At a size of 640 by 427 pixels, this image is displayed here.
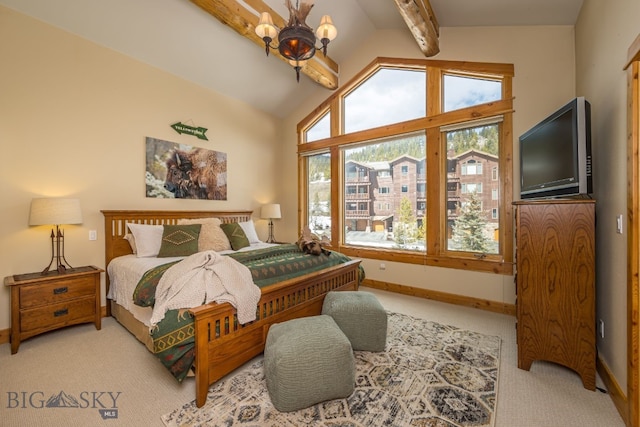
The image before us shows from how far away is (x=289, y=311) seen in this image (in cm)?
241

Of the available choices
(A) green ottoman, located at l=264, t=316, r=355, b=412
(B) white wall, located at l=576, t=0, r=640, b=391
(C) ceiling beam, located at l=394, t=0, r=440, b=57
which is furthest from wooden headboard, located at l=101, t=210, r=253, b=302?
(B) white wall, located at l=576, t=0, r=640, b=391

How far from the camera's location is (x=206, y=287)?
6.22ft

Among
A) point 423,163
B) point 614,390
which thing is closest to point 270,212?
point 423,163

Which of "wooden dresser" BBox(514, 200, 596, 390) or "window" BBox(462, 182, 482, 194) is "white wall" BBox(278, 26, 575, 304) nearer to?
"window" BBox(462, 182, 482, 194)

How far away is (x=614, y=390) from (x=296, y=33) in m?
3.37

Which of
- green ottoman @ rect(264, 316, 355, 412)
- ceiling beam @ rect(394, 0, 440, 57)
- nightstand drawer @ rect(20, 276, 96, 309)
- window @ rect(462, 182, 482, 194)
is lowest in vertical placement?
green ottoman @ rect(264, 316, 355, 412)

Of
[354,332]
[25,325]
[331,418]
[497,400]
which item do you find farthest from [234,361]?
[25,325]

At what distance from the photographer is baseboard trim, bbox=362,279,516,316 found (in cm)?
329

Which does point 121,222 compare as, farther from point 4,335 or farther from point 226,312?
point 226,312

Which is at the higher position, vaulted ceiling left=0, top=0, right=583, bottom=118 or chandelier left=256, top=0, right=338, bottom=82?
vaulted ceiling left=0, top=0, right=583, bottom=118

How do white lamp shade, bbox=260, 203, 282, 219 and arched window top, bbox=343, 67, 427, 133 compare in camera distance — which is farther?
white lamp shade, bbox=260, 203, 282, 219

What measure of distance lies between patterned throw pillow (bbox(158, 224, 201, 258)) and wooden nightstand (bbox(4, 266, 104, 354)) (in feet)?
2.21

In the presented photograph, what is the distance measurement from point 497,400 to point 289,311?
163cm

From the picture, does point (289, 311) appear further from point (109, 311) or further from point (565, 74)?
point (565, 74)
